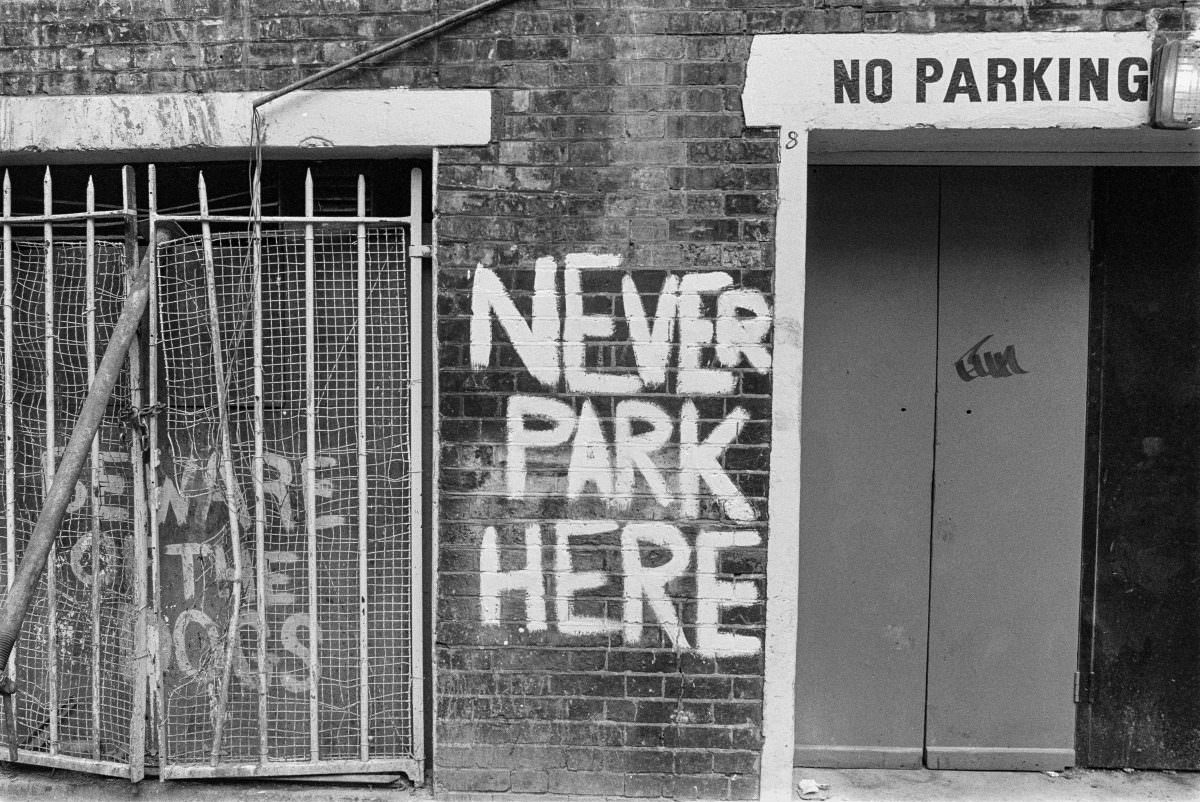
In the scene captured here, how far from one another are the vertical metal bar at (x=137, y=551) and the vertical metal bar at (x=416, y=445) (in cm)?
101

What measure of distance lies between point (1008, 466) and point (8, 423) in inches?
161

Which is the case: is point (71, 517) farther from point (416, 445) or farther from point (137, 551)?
point (416, 445)

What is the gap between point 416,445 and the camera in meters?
3.74

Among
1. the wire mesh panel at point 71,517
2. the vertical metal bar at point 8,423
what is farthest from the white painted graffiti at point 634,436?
the vertical metal bar at point 8,423

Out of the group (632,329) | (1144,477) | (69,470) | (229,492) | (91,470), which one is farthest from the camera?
(1144,477)

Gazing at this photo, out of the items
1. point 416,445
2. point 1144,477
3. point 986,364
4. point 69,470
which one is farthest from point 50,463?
point 1144,477

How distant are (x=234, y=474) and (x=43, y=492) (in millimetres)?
847

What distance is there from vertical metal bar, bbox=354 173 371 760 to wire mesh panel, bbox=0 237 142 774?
894 millimetres

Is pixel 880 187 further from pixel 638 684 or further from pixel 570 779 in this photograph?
pixel 570 779

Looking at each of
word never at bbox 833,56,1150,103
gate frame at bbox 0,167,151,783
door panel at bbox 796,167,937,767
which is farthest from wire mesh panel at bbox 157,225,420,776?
word never at bbox 833,56,1150,103

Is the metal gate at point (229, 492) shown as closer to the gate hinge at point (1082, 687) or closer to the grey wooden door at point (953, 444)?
the grey wooden door at point (953, 444)

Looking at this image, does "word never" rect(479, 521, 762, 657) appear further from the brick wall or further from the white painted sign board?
the white painted sign board

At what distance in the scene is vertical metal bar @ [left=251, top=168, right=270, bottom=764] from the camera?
143 inches

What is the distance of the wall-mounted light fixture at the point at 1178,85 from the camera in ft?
10.9
